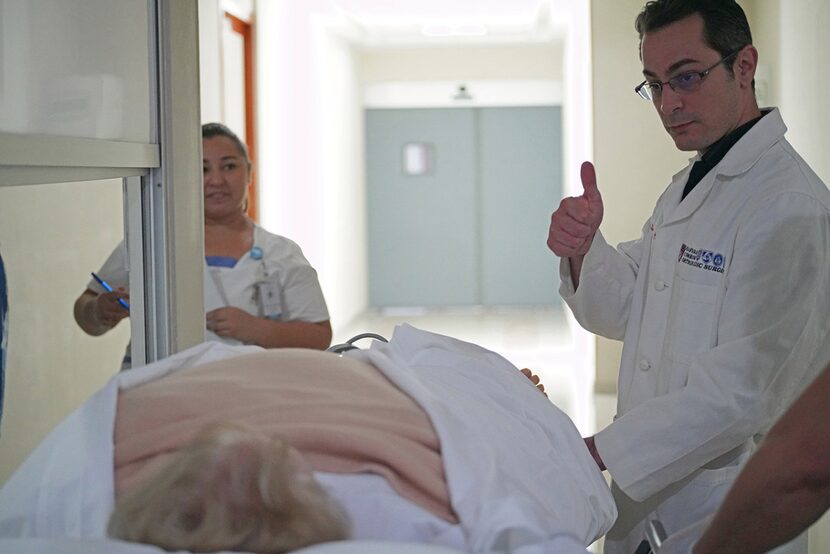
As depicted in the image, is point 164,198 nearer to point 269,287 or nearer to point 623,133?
point 269,287

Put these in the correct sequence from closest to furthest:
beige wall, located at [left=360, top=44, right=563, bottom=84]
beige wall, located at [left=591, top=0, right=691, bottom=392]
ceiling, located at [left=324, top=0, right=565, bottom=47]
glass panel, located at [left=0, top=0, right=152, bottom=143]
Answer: glass panel, located at [left=0, top=0, right=152, bottom=143], beige wall, located at [left=591, top=0, right=691, bottom=392], ceiling, located at [left=324, top=0, right=565, bottom=47], beige wall, located at [left=360, top=44, right=563, bottom=84]

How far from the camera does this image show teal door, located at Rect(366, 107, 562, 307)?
353 inches

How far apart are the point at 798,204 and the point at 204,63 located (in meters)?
3.63

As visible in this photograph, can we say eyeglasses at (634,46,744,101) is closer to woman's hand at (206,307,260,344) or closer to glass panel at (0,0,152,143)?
glass panel at (0,0,152,143)

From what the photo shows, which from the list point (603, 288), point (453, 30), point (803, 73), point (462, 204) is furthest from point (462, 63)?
point (603, 288)

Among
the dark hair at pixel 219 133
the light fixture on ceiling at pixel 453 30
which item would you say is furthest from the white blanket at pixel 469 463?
the light fixture on ceiling at pixel 453 30

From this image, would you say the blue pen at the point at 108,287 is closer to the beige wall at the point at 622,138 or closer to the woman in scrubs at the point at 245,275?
the woman in scrubs at the point at 245,275

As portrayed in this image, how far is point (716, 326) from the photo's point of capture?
5.29 feet

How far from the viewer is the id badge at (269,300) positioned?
7.79 ft

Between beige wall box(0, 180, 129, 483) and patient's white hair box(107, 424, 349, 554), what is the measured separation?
0.42m

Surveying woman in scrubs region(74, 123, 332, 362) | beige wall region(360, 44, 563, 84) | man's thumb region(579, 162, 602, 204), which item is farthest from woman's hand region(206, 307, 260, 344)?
beige wall region(360, 44, 563, 84)

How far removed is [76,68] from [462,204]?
305 inches

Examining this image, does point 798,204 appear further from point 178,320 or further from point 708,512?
point 178,320

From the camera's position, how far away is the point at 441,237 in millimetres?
9133
